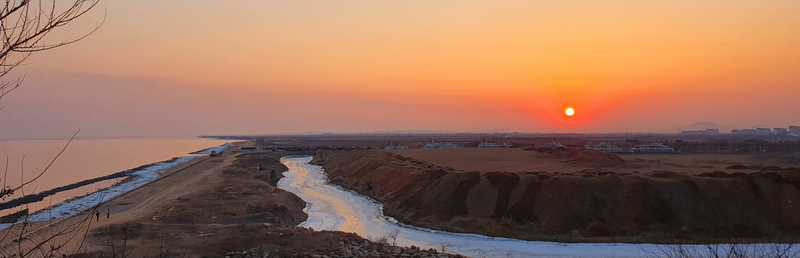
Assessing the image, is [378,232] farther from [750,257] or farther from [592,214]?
[750,257]

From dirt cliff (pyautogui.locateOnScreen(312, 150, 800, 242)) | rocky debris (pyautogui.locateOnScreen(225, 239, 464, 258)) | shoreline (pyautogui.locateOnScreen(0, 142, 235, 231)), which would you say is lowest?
shoreline (pyautogui.locateOnScreen(0, 142, 235, 231))

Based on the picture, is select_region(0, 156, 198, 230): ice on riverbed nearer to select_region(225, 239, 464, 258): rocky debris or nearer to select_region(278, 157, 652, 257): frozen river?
select_region(225, 239, 464, 258): rocky debris

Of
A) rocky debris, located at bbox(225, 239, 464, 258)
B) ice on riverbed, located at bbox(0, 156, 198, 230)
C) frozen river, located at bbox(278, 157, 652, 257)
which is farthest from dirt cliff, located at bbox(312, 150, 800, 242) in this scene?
ice on riverbed, located at bbox(0, 156, 198, 230)

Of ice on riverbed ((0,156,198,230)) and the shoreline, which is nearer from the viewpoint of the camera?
the shoreline

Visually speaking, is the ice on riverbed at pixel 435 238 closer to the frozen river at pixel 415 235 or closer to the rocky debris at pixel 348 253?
the frozen river at pixel 415 235

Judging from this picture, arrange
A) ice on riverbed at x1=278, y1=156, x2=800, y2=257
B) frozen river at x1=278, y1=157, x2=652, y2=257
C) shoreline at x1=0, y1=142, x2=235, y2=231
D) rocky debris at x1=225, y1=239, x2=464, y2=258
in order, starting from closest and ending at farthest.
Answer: rocky debris at x1=225, y1=239, x2=464, y2=258 → ice on riverbed at x1=278, y1=156, x2=800, y2=257 → frozen river at x1=278, y1=157, x2=652, y2=257 → shoreline at x1=0, y1=142, x2=235, y2=231

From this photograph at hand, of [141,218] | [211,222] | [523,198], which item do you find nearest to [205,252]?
[211,222]

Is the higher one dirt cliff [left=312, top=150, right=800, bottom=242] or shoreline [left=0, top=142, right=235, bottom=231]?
dirt cliff [left=312, top=150, right=800, bottom=242]

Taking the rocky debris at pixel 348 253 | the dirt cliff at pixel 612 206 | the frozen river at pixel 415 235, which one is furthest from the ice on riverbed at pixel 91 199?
the dirt cliff at pixel 612 206
